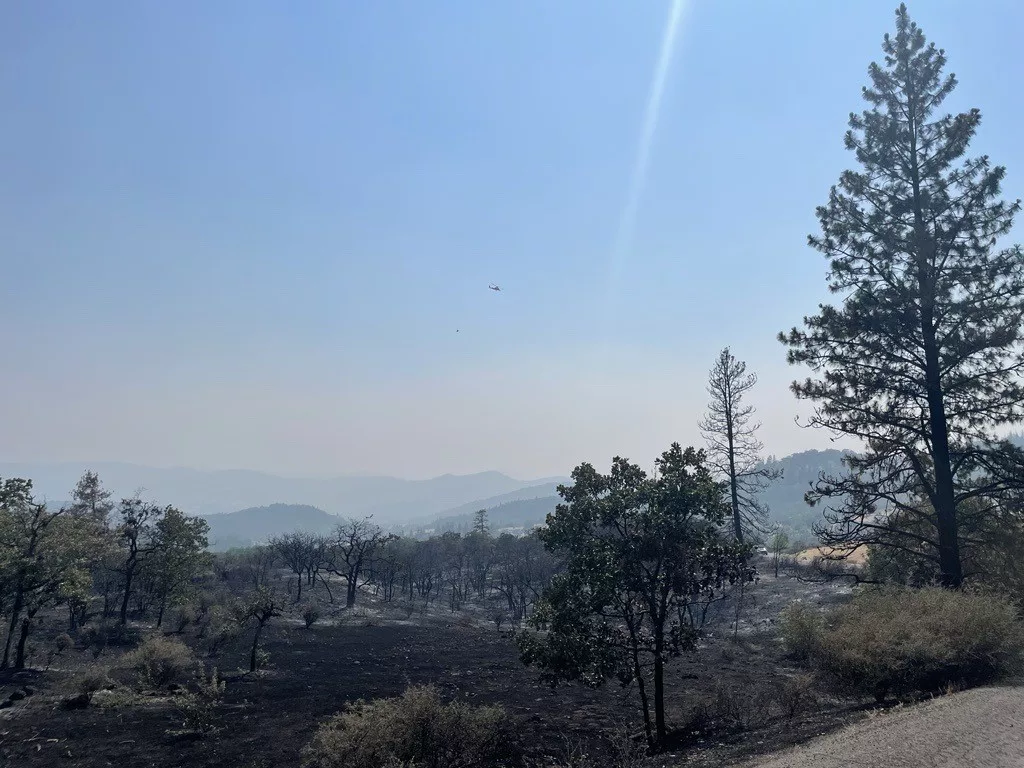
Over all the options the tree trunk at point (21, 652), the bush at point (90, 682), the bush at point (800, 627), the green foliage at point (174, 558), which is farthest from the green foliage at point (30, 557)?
the bush at point (800, 627)

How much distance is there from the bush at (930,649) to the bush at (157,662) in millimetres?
21765

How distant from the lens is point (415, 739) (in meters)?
11.1

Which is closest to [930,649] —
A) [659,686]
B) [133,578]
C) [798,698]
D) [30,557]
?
[798,698]

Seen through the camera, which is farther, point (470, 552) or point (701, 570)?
point (470, 552)

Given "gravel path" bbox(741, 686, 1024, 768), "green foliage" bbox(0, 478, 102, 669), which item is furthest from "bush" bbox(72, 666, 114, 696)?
"gravel path" bbox(741, 686, 1024, 768)

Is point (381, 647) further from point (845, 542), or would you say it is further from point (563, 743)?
point (845, 542)

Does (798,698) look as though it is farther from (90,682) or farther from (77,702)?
(90,682)

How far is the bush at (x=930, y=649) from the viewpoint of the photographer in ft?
35.3

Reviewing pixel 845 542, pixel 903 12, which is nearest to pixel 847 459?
pixel 845 542

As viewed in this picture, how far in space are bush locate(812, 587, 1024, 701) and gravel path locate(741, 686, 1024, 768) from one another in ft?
3.61

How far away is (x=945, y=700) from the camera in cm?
949

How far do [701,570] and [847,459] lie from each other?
9474 mm

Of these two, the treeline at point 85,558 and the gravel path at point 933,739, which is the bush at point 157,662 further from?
the gravel path at point 933,739

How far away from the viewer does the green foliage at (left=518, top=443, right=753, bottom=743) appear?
38.1ft
